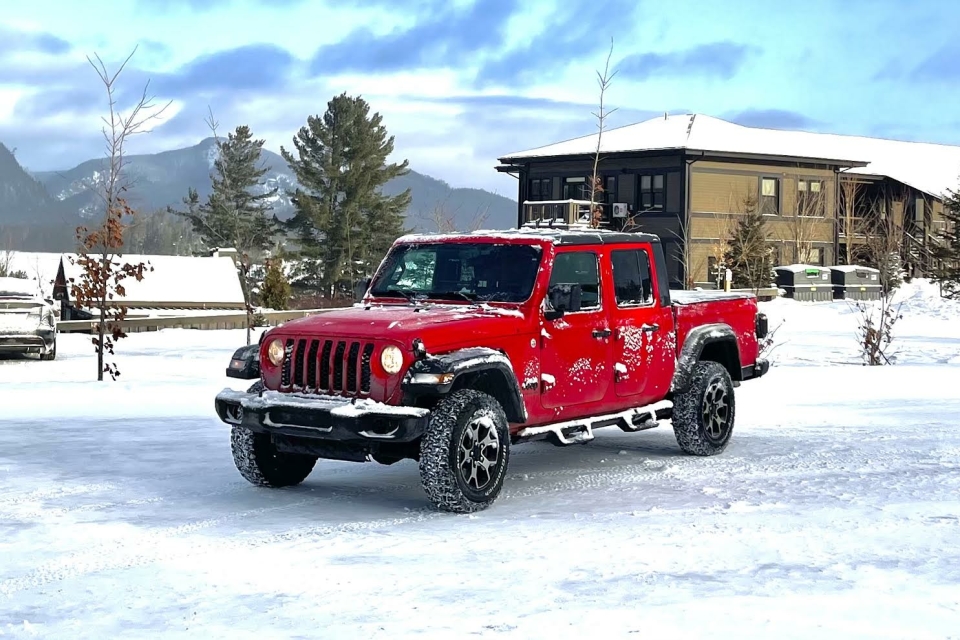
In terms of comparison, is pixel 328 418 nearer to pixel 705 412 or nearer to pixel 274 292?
pixel 705 412

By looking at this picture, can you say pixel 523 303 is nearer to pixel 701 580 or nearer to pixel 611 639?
pixel 701 580

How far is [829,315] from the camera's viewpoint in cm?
3819

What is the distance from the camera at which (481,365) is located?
8.06 m

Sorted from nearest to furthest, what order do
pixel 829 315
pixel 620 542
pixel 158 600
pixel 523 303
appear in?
pixel 158 600
pixel 620 542
pixel 523 303
pixel 829 315

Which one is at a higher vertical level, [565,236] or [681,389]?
[565,236]

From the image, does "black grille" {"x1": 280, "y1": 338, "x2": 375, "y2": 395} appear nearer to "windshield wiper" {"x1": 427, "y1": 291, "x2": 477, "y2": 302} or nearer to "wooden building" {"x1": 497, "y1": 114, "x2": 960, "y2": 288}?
"windshield wiper" {"x1": 427, "y1": 291, "x2": 477, "y2": 302}

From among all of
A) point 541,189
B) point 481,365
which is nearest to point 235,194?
point 541,189

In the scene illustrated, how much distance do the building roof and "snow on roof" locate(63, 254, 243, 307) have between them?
1458 cm

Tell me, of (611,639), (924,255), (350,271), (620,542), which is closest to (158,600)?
(611,639)

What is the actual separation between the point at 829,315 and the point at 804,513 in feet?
103

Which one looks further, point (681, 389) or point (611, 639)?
point (681, 389)

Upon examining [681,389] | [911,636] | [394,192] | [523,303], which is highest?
[394,192]

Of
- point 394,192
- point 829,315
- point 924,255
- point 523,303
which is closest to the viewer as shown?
point 523,303

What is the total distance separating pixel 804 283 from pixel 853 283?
8.83ft
